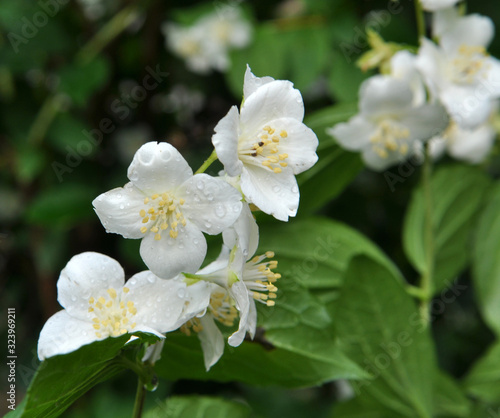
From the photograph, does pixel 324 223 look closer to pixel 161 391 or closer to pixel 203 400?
pixel 203 400

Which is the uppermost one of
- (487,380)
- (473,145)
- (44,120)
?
(44,120)

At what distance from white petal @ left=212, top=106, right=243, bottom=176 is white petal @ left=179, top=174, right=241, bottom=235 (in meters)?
0.02

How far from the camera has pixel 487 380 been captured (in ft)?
3.44

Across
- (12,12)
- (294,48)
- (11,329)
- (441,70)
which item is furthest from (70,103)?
(441,70)

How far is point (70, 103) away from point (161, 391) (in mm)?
780

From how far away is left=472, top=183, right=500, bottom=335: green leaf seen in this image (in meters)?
1.12

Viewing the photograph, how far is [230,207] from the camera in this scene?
0.56 metres

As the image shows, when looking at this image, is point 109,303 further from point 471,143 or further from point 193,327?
point 471,143

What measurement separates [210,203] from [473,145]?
859 mm

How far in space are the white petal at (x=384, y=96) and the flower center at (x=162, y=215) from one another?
0.50 meters

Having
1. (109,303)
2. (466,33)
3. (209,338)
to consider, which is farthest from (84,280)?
(466,33)

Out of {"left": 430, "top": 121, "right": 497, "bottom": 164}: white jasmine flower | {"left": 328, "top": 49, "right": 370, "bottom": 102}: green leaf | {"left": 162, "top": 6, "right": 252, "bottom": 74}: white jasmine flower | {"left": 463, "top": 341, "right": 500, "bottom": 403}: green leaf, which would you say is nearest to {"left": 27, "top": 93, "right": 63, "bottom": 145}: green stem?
{"left": 162, "top": 6, "right": 252, "bottom": 74}: white jasmine flower

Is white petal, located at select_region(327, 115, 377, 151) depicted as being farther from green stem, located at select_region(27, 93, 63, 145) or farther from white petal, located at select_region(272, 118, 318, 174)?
green stem, located at select_region(27, 93, 63, 145)

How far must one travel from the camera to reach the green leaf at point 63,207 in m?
1.39
